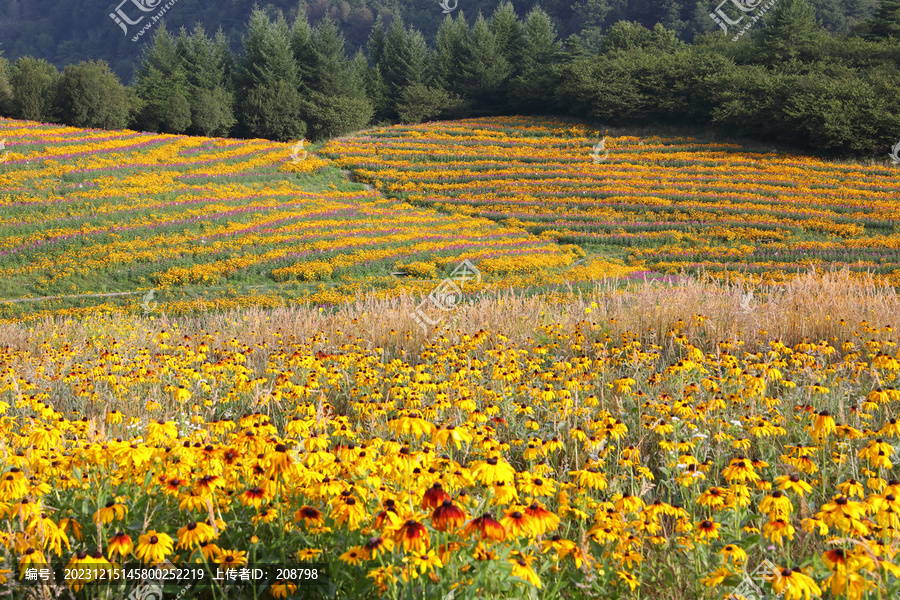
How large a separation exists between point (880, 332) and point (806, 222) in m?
19.4

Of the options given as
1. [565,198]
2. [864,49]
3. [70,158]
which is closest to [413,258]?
[565,198]

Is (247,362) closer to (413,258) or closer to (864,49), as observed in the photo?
(413,258)

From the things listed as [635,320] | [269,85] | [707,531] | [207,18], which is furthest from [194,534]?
[207,18]

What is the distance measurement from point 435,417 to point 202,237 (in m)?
18.9

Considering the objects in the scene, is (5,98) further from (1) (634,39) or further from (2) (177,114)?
(1) (634,39)

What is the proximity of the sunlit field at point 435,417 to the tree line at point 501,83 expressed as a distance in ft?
37.0

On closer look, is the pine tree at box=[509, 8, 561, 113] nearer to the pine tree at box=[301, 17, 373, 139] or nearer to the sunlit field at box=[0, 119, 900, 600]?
the pine tree at box=[301, 17, 373, 139]

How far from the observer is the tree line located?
30.4m

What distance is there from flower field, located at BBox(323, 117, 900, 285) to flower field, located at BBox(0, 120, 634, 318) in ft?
7.43

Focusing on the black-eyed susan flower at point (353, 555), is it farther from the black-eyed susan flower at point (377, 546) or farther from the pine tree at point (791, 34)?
the pine tree at point (791, 34)

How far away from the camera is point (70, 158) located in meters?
25.4

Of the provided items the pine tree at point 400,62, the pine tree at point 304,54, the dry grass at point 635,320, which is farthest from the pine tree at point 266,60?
the dry grass at point 635,320

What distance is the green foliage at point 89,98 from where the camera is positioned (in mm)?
34438

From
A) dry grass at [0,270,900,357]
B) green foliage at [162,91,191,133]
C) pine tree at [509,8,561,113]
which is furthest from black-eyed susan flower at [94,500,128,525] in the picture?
pine tree at [509,8,561,113]
